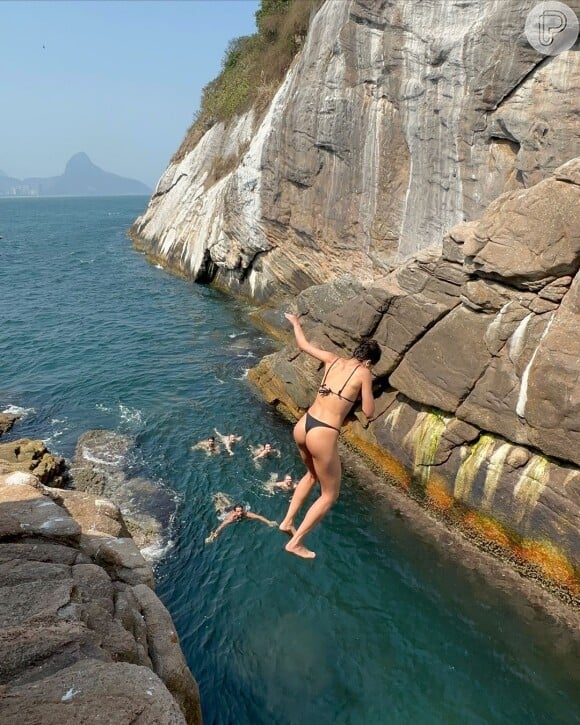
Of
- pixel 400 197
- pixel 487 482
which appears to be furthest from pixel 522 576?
pixel 400 197

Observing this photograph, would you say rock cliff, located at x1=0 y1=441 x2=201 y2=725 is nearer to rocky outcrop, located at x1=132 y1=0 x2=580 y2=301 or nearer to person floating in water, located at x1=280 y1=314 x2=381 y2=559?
person floating in water, located at x1=280 y1=314 x2=381 y2=559

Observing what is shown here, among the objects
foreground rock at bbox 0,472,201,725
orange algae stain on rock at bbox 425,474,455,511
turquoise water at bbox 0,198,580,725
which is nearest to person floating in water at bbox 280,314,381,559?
foreground rock at bbox 0,472,201,725

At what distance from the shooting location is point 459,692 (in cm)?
1148

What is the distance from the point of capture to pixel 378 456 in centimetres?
1877

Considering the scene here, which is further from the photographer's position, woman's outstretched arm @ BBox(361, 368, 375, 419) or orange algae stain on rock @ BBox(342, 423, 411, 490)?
orange algae stain on rock @ BBox(342, 423, 411, 490)

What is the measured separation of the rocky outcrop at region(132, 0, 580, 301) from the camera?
1731 centimetres

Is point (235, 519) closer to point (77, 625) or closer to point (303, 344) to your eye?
point (77, 625)

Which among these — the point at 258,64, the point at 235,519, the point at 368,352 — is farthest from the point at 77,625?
the point at 258,64

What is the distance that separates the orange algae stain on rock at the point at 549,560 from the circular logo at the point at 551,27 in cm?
1486

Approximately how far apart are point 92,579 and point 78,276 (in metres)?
46.7

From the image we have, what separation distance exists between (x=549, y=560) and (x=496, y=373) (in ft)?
17.0

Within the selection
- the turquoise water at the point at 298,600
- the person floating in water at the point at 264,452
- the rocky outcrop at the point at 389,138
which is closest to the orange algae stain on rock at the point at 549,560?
the turquoise water at the point at 298,600

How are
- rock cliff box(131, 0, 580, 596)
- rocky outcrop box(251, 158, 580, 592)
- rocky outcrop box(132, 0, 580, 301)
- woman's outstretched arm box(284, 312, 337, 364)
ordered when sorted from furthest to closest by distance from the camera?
1. rocky outcrop box(132, 0, 580, 301)
2. rock cliff box(131, 0, 580, 596)
3. rocky outcrop box(251, 158, 580, 592)
4. woman's outstretched arm box(284, 312, 337, 364)

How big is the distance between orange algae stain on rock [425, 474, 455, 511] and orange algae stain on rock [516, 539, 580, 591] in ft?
7.77
